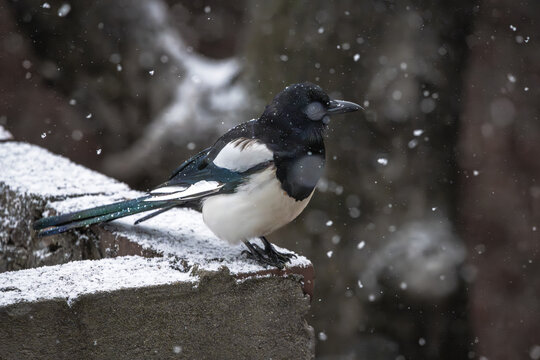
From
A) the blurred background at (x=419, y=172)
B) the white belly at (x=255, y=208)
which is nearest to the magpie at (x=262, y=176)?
the white belly at (x=255, y=208)

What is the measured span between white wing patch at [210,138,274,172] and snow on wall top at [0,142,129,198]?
2.63 feet

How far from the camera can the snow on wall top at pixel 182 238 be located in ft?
6.20

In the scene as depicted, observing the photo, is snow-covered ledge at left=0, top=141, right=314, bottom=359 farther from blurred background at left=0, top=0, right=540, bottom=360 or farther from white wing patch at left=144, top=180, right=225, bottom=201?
blurred background at left=0, top=0, right=540, bottom=360

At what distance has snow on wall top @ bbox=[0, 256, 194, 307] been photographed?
1562 millimetres

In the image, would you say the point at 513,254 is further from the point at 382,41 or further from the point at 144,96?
the point at 144,96

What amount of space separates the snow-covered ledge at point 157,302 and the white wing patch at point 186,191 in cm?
14

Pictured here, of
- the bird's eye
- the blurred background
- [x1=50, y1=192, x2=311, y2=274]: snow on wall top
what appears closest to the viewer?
[x1=50, y1=192, x2=311, y2=274]: snow on wall top

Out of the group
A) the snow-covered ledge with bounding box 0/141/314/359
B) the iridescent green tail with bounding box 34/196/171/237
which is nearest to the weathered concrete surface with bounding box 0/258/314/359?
the snow-covered ledge with bounding box 0/141/314/359

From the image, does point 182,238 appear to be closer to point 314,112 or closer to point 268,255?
point 268,255

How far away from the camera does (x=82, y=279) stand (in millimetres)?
1673

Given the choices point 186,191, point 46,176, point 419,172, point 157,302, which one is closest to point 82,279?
point 157,302

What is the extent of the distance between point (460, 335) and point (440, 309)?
0.66ft

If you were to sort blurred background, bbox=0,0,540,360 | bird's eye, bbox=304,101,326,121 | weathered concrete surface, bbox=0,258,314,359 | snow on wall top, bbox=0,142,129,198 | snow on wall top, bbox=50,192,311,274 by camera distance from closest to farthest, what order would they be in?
weathered concrete surface, bbox=0,258,314,359, snow on wall top, bbox=50,192,311,274, bird's eye, bbox=304,101,326,121, snow on wall top, bbox=0,142,129,198, blurred background, bbox=0,0,540,360

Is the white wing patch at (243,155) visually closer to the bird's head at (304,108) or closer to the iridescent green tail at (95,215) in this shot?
the bird's head at (304,108)
